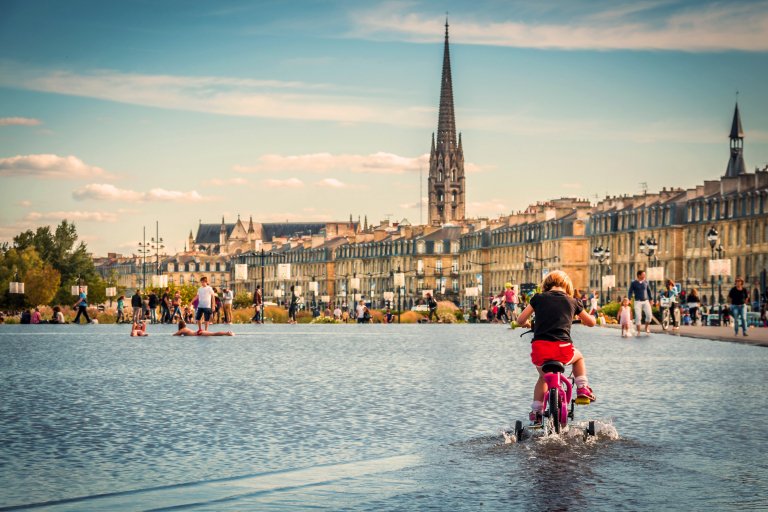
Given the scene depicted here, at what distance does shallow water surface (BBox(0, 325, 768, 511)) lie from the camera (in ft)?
29.3

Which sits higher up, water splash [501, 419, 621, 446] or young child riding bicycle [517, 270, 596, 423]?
young child riding bicycle [517, 270, 596, 423]

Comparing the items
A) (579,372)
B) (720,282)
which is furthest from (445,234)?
(579,372)

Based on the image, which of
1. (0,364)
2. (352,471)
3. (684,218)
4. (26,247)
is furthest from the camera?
(26,247)

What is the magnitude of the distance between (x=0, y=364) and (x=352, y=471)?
1499cm

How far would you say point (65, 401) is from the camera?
15625 mm

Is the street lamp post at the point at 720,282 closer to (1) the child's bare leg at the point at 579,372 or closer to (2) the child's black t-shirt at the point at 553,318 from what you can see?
(1) the child's bare leg at the point at 579,372

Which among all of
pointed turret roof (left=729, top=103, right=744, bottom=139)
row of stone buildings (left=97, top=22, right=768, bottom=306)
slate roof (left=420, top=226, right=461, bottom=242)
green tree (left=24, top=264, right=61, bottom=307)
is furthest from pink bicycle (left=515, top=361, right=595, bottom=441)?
slate roof (left=420, top=226, right=461, bottom=242)

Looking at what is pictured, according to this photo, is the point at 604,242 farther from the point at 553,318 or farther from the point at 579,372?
the point at 553,318

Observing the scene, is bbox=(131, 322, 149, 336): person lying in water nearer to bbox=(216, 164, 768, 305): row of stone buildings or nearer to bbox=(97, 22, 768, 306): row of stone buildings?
bbox=(97, 22, 768, 306): row of stone buildings

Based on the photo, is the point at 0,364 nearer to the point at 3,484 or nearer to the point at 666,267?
the point at 3,484

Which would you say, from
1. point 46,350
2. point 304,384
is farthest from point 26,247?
point 304,384

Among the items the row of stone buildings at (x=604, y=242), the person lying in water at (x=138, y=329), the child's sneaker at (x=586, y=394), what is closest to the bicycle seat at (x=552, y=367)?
the child's sneaker at (x=586, y=394)

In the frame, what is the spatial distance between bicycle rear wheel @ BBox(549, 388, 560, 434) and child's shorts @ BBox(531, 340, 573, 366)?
312mm

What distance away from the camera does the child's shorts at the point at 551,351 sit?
1169 cm
